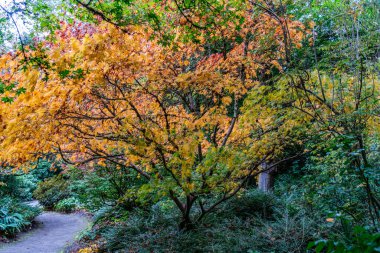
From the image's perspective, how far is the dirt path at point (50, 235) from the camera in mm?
6957

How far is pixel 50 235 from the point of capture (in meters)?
8.27

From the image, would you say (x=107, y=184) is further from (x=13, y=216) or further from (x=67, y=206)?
(x=67, y=206)

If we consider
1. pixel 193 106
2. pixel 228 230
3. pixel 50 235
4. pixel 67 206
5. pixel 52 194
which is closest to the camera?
pixel 228 230

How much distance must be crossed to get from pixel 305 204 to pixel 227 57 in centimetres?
280

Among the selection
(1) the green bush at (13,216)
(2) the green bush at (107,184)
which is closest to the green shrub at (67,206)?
(1) the green bush at (13,216)

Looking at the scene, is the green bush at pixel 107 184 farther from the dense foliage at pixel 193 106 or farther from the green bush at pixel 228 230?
the dense foliage at pixel 193 106

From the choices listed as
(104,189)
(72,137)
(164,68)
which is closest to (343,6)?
(164,68)

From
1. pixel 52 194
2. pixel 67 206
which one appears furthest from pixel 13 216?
pixel 52 194

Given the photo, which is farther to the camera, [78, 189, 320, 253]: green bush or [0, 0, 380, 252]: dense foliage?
[78, 189, 320, 253]: green bush

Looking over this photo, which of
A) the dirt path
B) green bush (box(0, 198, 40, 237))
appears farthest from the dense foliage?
green bush (box(0, 198, 40, 237))

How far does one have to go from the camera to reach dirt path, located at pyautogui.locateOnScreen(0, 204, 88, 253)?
696cm

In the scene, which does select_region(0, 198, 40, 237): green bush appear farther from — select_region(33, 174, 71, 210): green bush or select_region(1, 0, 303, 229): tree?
select_region(1, 0, 303, 229): tree

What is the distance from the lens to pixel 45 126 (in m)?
3.58

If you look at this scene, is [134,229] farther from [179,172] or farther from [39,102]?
[39,102]
